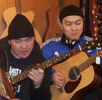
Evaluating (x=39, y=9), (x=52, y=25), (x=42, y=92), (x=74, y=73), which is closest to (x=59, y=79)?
(x=74, y=73)

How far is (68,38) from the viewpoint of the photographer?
1.85 meters

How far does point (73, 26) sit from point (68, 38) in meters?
0.16

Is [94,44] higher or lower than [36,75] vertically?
higher

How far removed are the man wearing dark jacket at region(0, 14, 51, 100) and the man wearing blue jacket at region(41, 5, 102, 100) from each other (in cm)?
21

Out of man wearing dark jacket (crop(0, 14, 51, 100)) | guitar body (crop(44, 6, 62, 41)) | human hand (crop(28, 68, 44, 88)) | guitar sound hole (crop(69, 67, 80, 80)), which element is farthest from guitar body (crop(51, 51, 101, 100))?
guitar body (crop(44, 6, 62, 41))

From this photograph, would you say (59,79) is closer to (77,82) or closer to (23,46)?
(77,82)

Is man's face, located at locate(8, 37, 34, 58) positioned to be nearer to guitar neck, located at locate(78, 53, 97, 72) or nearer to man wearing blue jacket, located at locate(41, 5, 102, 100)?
man wearing blue jacket, located at locate(41, 5, 102, 100)

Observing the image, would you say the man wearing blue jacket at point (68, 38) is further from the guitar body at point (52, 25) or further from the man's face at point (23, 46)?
the guitar body at point (52, 25)

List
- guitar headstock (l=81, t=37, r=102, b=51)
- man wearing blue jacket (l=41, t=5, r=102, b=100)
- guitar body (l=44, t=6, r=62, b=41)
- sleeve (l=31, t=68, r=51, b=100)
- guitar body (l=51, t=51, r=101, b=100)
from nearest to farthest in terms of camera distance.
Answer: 1. guitar headstock (l=81, t=37, r=102, b=51)
2. sleeve (l=31, t=68, r=51, b=100)
3. guitar body (l=51, t=51, r=101, b=100)
4. man wearing blue jacket (l=41, t=5, r=102, b=100)
5. guitar body (l=44, t=6, r=62, b=41)

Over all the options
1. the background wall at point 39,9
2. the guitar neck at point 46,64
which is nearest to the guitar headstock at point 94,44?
the guitar neck at point 46,64

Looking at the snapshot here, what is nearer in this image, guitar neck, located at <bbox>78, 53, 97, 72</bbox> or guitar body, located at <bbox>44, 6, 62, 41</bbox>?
guitar neck, located at <bbox>78, 53, 97, 72</bbox>

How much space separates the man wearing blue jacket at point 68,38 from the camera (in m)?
1.74

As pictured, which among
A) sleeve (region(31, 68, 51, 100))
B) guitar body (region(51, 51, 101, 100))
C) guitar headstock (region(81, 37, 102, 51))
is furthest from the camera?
guitar body (region(51, 51, 101, 100))

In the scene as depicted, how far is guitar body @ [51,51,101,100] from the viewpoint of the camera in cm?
162
